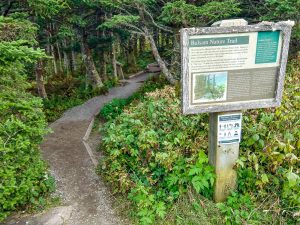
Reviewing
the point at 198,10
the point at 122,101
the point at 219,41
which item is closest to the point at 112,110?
the point at 122,101

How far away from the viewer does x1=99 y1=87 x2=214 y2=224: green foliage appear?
14.5ft

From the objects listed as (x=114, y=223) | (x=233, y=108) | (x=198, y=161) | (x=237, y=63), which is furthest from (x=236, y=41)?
(x=114, y=223)

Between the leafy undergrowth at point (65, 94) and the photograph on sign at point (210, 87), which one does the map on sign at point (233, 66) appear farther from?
the leafy undergrowth at point (65, 94)

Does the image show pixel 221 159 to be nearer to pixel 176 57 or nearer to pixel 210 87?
pixel 210 87

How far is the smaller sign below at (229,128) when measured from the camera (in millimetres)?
3992

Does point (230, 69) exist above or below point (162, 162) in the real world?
above

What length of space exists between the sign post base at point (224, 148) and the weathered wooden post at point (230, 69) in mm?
14

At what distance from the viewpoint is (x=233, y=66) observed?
3654 mm

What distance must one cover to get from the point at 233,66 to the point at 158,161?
7.14 ft

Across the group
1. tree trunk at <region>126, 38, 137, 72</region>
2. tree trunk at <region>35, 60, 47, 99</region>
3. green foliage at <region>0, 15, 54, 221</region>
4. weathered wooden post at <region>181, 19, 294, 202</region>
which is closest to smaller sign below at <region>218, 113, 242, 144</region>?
weathered wooden post at <region>181, 19, 294, 202</region>

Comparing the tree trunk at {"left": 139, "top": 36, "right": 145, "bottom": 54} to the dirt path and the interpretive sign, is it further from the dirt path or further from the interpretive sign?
the interpretive sign

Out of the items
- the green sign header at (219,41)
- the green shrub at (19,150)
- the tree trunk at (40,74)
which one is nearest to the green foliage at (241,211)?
the green sign header at (219,41)

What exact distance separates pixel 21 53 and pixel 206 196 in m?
3.63

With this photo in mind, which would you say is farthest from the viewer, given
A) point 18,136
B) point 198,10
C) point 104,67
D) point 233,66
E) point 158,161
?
point 104,67
